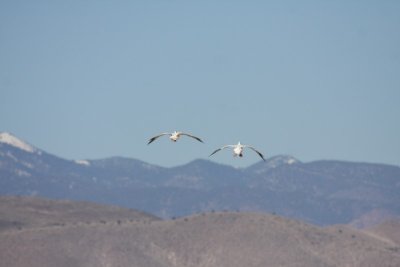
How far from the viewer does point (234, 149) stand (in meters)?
78.6

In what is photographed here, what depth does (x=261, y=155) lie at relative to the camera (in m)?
75.1

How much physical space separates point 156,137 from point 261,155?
6.16 meters

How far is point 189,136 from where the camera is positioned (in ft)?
240

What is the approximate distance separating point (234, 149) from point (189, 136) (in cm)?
617

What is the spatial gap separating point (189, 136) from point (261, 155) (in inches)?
186

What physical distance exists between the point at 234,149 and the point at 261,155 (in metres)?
3.81

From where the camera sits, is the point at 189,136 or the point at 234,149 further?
the point at 234,149

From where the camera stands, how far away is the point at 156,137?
75250mm
